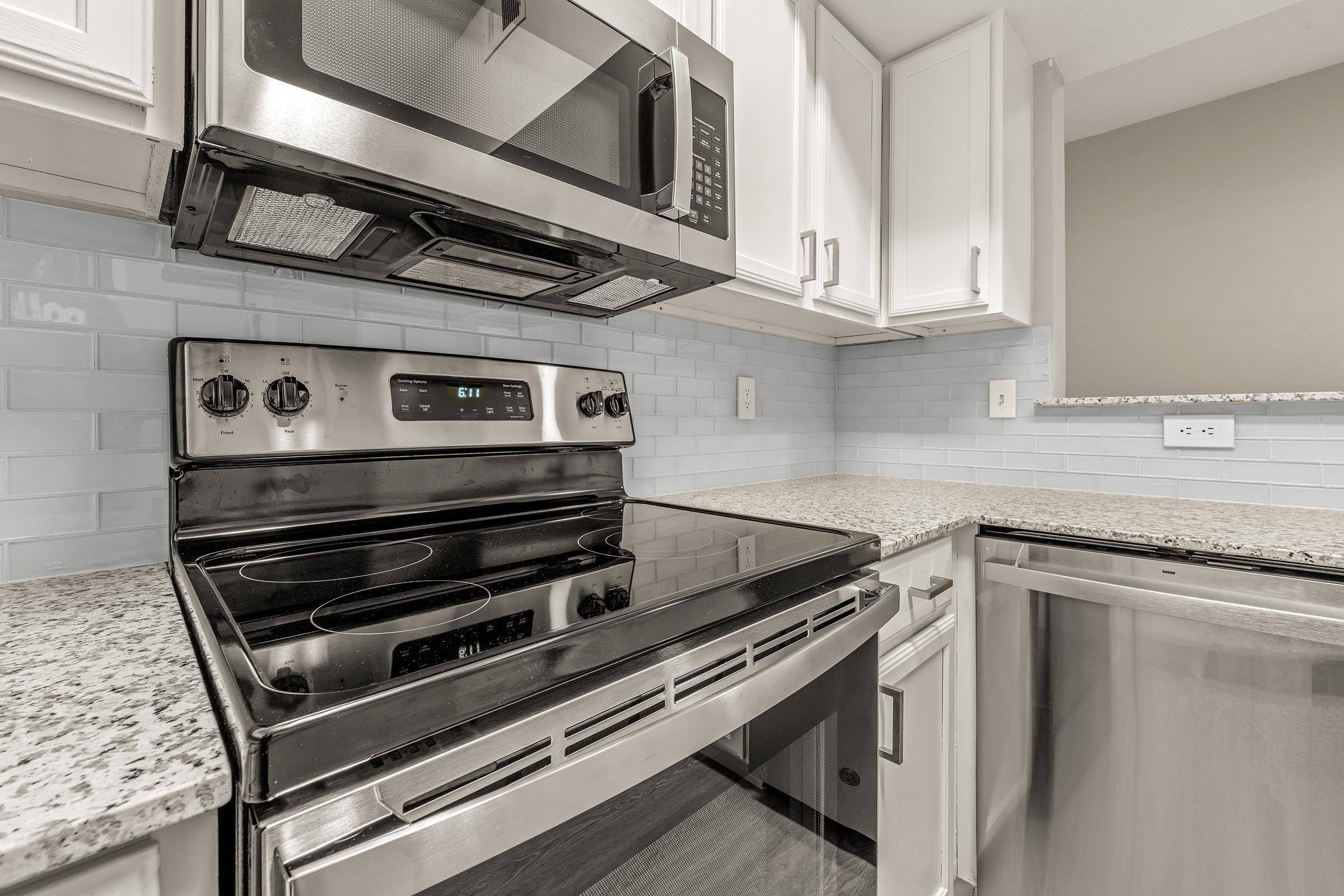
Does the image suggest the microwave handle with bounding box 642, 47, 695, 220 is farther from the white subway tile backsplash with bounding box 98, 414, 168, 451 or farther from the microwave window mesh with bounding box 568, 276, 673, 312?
the white subway tile backsplash with bounding box 98, 414, 168, 451

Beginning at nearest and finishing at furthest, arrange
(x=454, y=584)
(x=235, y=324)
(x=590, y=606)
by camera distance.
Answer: (x=590, y=606) → (x=454, y=584) → (x=235, y=324)

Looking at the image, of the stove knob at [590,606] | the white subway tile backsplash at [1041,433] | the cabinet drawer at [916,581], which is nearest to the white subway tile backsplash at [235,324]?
the stove knob at [590,606]

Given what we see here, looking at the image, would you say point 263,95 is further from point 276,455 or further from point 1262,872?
point 1262,872

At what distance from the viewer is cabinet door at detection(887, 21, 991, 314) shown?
163 cm

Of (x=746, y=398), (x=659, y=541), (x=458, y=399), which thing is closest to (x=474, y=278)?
(x=458, y=399)

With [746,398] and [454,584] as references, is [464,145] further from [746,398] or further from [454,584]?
[746,398]

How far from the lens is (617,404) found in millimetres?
1337

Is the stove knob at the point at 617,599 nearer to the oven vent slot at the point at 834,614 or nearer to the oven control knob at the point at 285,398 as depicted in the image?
the oven vent slot at the point at 834,614

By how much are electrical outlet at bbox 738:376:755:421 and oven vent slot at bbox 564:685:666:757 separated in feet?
4.25

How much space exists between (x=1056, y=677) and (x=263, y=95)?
5.27ft

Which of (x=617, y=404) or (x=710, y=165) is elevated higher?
(x=710, y=165)

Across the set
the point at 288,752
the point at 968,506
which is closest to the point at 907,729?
the point at 968,506

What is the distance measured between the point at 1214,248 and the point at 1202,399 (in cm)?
118

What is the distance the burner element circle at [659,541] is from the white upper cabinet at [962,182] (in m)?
1.10
